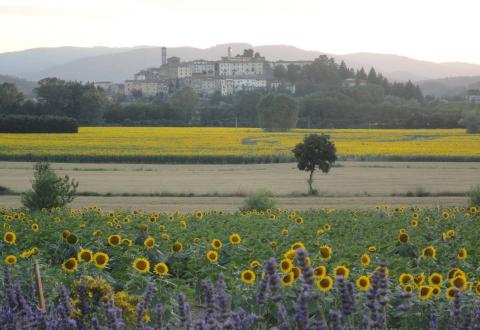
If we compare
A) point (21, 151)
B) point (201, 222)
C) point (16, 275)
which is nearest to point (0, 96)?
point (21, 151)

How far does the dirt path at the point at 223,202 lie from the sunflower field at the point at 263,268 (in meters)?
12.4

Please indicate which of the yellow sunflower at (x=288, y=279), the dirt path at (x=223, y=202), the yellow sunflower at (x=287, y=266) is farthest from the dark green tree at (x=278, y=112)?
the yellow sunflower at (x=288, y=279)

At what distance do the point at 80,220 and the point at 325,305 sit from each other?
9282mm

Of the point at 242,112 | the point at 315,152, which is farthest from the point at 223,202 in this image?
the point at 242,112

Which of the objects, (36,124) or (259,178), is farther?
(36,124)

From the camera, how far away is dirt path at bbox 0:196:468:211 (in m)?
31.8

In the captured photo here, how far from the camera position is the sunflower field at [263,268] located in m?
4.91

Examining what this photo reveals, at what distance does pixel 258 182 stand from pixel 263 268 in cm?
3672

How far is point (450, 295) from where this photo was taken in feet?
22.8

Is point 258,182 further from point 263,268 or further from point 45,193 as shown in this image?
point 263,268

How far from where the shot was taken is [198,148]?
213 feet

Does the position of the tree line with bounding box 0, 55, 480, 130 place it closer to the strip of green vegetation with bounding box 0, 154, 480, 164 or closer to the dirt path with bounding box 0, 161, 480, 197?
the strip of green vegetation with bounding box 0, 154, 480, 164

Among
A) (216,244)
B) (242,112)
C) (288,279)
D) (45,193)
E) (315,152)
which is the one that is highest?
(288,279)

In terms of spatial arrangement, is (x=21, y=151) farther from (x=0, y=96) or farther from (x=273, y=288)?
(x=273, y=288)
